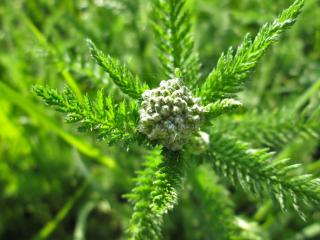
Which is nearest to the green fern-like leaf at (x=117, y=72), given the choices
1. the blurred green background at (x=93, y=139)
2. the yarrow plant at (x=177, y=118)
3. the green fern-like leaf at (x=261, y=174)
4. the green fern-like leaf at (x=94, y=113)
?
the yarrow plant at (x=177, y=118)

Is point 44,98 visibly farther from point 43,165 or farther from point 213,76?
point 43,165

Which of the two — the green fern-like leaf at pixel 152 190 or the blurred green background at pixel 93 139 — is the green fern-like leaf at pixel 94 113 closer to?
the green fern-like leaf at pixel 152 190

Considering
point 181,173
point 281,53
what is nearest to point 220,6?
point 281,53

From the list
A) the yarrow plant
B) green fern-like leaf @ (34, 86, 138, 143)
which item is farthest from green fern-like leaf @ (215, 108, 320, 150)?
green fern-like leaf @ (34, 86, 138, 143)

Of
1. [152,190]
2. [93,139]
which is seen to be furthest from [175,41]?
[93,139]

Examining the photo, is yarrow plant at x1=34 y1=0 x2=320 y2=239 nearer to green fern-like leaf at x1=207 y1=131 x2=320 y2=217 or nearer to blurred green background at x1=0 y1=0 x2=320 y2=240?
green fern-like leaf at x1=207 y1=131 x2=320 y2=217

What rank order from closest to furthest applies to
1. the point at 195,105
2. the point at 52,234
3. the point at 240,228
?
the point at 195,105
the point at 240,228
the point at 52,234
